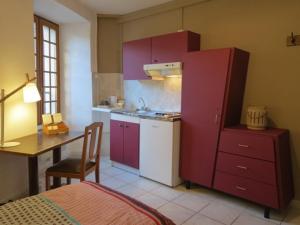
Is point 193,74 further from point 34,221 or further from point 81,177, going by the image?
point 34,221

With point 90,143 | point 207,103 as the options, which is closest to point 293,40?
point 207,103

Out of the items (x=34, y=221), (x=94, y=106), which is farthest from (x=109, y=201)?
(x=94, y=106)

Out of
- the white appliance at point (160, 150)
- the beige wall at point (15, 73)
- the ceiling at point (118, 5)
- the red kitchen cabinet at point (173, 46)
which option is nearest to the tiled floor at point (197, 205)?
the white appliance at point (160, 150)

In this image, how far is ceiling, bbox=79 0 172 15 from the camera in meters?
3.59

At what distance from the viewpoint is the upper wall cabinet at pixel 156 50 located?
314 centimetres

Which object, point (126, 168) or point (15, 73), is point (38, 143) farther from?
point (126, 168)

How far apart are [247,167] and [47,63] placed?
332 centimetres

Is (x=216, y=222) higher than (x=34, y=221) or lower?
lower

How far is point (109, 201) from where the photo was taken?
4.27 ft

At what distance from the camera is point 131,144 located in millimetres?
3533

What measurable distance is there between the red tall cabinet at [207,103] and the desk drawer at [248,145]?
0.37 feet

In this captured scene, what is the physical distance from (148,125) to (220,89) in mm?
1082

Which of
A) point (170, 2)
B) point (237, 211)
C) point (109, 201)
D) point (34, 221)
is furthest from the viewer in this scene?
point (170, 2)

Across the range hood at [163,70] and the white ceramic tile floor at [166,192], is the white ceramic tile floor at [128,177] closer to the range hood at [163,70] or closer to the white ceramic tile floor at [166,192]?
the white ceramic tile floor at [166,192]
